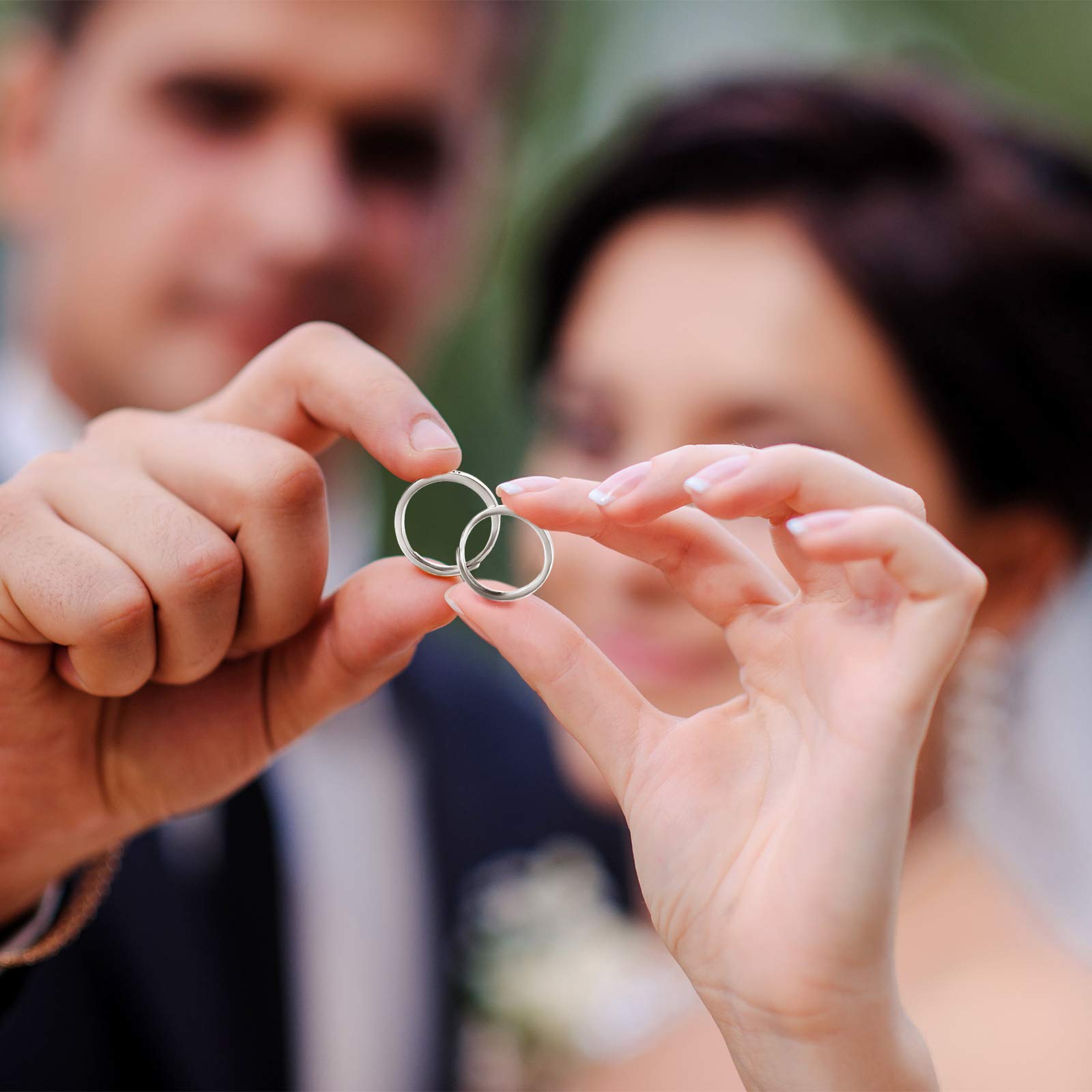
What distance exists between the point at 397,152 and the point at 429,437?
10.0 ft

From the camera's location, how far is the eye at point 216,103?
3.68 metres

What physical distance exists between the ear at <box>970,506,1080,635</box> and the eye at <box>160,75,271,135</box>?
299 centimetres

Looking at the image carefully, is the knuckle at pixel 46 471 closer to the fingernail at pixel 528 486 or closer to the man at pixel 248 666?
the man at pixel 248 666

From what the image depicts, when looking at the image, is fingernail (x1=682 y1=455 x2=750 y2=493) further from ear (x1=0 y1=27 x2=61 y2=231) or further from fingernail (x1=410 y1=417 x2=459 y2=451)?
ear (x1=0 y1=27 x2=61 y2=231)

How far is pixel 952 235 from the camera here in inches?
115

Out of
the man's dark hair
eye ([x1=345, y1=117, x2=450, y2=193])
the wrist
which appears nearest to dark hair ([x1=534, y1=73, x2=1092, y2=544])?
eye ([x1=345, y1=117, x2=450, y2=193])

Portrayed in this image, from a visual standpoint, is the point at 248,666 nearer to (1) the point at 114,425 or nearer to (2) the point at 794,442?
(1) the point at 114,425

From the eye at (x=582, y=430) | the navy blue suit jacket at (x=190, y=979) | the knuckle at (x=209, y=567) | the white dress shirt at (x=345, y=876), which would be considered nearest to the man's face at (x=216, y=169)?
the white dress shirt at (x=345, y=876)

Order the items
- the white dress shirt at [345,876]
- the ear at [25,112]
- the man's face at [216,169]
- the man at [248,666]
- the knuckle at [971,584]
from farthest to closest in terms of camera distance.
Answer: the ear at [25,112] < the man's face at [216,169] < the white dress shirt at [345,876] < the man at [248,666] < the knuckle at [971,584]

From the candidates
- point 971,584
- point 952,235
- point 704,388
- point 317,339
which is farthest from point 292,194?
point 971,584

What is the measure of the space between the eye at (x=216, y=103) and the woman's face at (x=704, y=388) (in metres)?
1.56

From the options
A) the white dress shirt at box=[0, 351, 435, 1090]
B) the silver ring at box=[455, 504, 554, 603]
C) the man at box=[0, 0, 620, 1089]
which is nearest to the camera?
the silver ring at box=[455, 504, 554, 603]

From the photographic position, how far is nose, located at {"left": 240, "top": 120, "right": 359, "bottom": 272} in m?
3.72

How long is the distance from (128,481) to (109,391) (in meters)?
2.91
